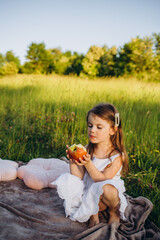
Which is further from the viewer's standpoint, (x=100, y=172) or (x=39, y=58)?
(x=39, y=58)

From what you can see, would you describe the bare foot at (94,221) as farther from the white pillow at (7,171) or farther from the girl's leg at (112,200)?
the white pillow at (7,171)

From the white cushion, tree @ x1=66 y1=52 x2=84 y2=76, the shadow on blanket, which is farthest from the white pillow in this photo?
tree @ x1=66 y1=52 x2=84 y2=76

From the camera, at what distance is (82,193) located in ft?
5.93

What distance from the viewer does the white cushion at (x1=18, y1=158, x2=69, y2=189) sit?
7.63 feet

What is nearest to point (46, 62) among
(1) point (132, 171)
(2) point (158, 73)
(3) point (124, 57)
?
(3) point (124, 57)

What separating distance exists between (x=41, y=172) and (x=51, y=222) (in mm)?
741

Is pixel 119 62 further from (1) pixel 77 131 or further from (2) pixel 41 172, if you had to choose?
(2) pixel 41 172

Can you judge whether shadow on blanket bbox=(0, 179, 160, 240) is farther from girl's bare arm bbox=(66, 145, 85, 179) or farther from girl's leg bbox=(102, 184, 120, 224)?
girl's bare arm bbox=(66, 145, 85, 179)

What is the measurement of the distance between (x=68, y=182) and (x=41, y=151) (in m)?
1.77

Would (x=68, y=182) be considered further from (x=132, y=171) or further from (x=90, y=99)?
(x=90, y=99)

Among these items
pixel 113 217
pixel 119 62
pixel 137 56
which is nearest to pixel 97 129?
pixel 113 217

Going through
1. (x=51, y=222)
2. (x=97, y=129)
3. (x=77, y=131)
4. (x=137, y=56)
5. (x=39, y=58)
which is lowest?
(x=51, y=222)

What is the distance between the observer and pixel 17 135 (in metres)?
3.60

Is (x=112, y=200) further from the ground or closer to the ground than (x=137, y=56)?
closer to the ground
